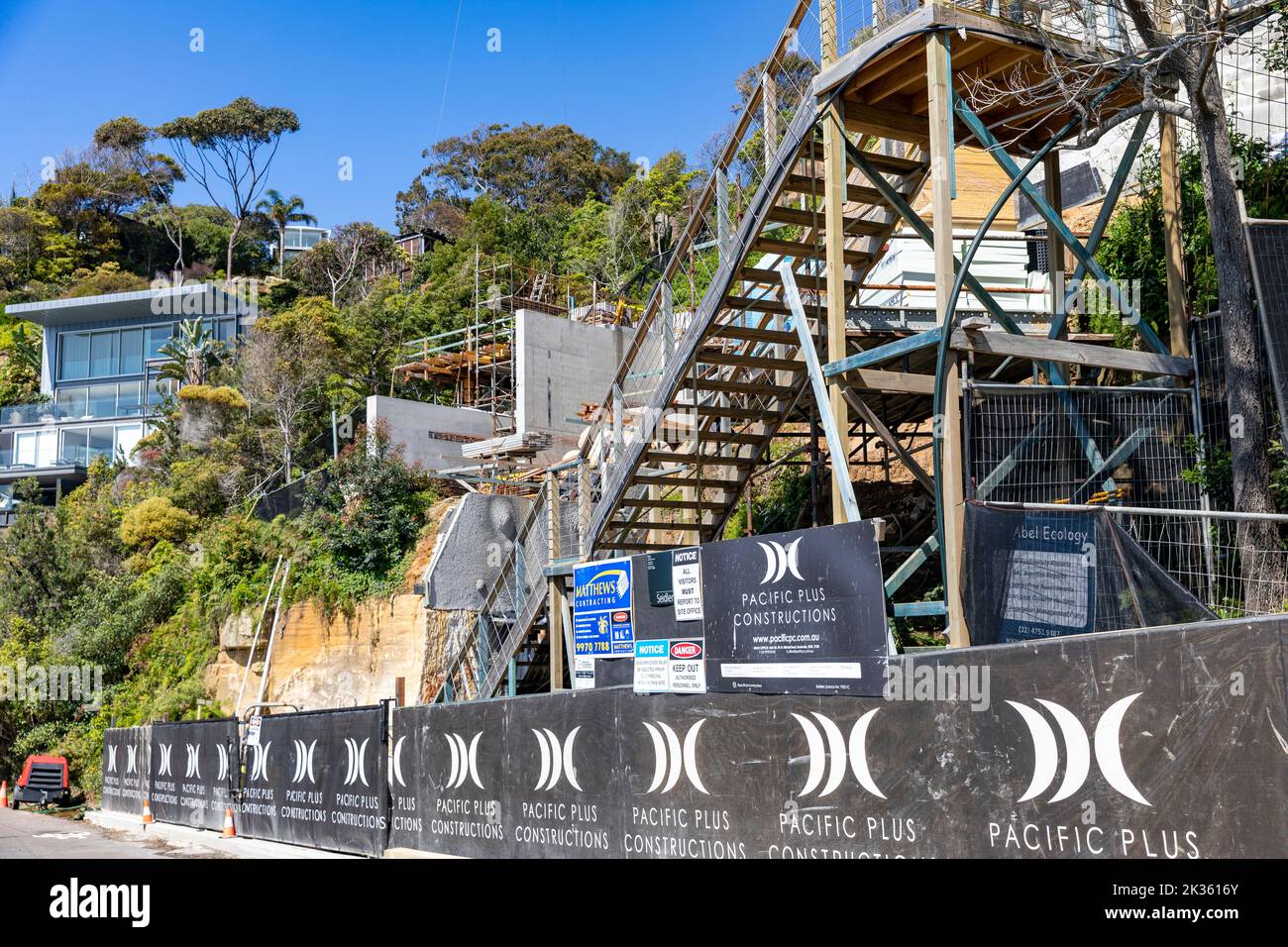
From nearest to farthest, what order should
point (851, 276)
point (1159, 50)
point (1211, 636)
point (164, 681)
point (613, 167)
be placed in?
point (1211, 636) < point (1159, 50) < point (851, 276) < point (164, 681) < point (613, 167)

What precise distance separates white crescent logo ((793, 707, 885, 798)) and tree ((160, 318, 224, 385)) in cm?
3672

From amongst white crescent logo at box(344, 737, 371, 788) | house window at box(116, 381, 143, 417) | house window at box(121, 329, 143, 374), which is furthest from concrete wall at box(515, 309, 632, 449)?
house window at box(121, 329, 143, 374)

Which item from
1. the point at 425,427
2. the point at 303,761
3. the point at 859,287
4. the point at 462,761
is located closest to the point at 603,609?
the point at 462,761

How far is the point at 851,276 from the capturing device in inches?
573

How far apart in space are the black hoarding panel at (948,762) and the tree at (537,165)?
52.1 m

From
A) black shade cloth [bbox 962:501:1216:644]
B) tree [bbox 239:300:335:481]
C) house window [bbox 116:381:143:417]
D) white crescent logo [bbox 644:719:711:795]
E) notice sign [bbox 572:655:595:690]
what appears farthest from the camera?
house window [bbox 116:381:143:417]

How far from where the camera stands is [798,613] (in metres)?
9.41

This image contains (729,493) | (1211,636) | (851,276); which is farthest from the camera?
(729,493)

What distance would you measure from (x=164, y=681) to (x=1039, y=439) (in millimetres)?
23946

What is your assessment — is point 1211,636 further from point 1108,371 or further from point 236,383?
point 236,383

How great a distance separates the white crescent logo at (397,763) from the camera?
1432 cm

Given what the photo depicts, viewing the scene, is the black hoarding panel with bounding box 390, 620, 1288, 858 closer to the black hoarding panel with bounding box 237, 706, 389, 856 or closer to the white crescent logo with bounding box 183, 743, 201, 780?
the black hoarding panel with bounding box 237, 706, 389, 856

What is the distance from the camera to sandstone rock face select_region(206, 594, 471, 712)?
24.5 metres

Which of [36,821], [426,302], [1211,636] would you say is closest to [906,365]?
[1211,636]
